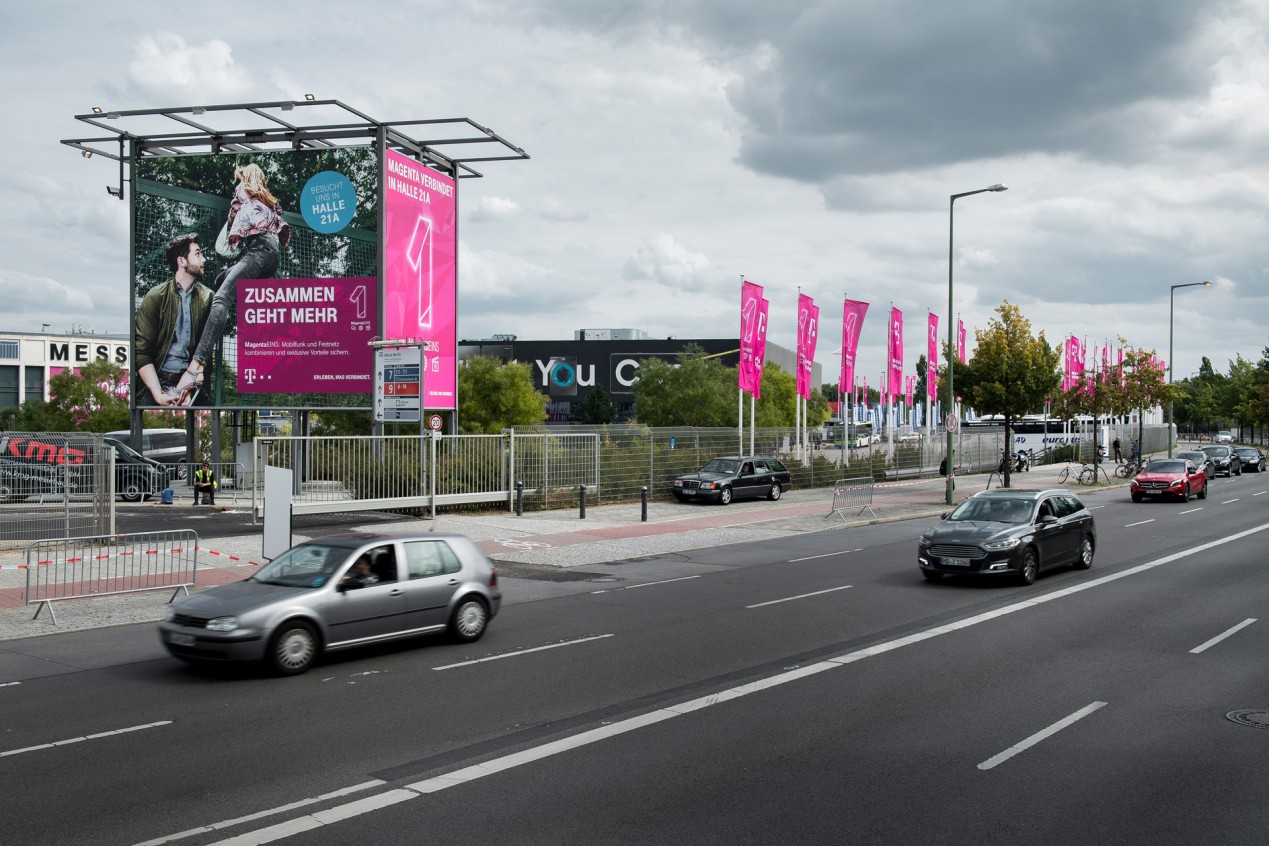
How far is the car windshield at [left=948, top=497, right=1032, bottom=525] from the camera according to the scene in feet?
57.3

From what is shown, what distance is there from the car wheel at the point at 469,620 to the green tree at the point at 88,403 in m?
56.0

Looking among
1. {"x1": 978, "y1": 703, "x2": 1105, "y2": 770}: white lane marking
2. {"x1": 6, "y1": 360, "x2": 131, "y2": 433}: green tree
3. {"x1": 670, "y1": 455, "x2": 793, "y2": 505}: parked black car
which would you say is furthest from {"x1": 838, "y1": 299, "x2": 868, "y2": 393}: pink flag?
{"x1": 6, "y1": 360, "x2": 131, "y2": 433}: green tree

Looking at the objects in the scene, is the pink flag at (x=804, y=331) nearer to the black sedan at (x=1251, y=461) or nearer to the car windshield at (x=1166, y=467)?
the car windshield at (x=1166, y=467)

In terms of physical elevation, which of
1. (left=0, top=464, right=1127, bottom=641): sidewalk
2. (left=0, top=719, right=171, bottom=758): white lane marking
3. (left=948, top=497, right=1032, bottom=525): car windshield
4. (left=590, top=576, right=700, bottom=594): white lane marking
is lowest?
(left=590, top=576, right=700, bottom=594): white lane marking

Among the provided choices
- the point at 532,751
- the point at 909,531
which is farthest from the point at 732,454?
the point at 532,751

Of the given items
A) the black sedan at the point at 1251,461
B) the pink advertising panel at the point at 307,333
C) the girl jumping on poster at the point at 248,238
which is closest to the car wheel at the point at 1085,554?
the pink advertising panel at the point at 307,333

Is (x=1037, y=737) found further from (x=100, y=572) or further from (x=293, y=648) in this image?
(x=100, y=572)

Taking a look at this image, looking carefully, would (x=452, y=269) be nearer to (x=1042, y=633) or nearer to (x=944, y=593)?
(x=944, y=593)

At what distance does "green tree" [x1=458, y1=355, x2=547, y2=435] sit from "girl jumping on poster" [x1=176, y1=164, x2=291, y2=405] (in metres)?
27.3

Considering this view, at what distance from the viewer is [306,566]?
11539mm

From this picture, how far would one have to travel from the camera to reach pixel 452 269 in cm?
3822

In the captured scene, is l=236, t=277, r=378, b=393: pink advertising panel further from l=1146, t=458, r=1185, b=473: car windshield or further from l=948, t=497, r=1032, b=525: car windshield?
l=1146, t=458, r=1185, b=473: car windshield

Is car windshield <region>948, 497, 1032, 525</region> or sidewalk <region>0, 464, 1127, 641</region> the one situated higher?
car windshield <region>948, 497, 1032, 525</region>

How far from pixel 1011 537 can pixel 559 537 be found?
11.1 meters
